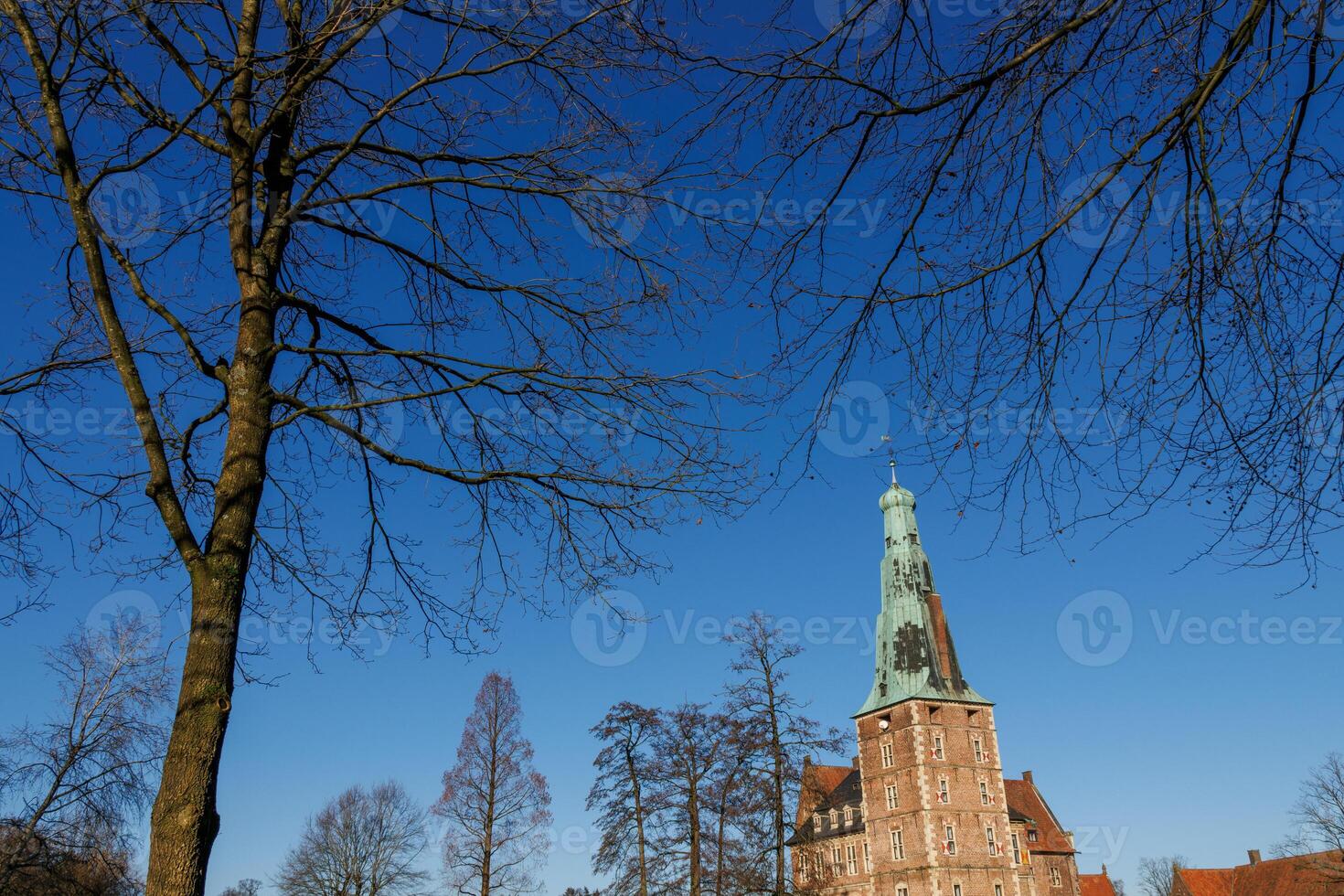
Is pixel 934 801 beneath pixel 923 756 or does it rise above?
beneath

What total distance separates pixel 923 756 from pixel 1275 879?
25.2 metres

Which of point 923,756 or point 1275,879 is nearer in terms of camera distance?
point 923,756

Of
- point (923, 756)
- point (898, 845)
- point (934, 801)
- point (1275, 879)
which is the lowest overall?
point (1275, 879)

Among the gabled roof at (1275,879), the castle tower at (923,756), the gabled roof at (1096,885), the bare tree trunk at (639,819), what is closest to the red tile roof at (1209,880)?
the gabled roof at (1275,879)

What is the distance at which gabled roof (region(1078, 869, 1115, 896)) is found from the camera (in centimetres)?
6900

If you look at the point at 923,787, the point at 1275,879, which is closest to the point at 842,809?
the point at 923,787

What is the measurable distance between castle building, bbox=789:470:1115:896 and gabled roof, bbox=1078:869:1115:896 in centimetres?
1221

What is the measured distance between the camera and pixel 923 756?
49.9 m

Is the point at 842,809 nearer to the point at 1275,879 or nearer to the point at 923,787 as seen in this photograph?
the point at 923,787

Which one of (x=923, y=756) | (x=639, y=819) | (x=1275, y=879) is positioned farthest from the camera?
(x=1275, y=879)

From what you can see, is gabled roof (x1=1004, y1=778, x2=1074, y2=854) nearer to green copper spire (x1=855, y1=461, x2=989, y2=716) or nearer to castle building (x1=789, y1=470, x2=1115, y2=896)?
castle building (x1=789, y1=470, x2=1115, y2=896)

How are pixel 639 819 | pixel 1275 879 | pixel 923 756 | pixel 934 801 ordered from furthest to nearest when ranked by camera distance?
1. pixel 1275 879
2. pixel 923 756
3. pixel 934 801
4. pixel 639 819

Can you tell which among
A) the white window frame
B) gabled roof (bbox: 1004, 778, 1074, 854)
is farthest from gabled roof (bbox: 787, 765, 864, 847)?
gabled roof (bbox: 1004, 778, 1074, 854)

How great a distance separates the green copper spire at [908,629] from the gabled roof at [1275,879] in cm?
1839
